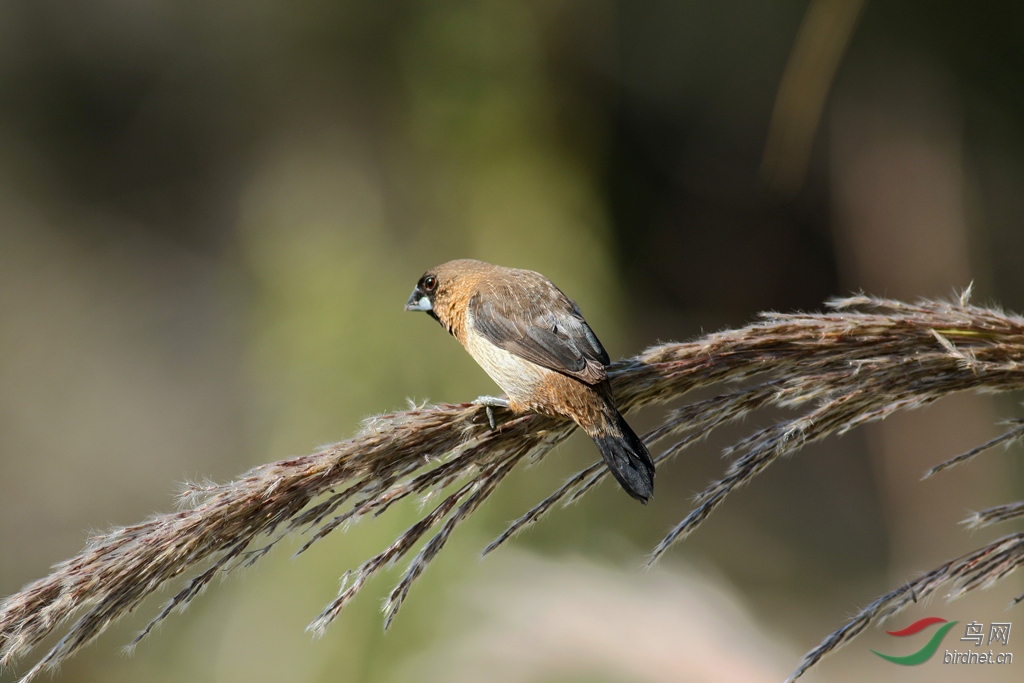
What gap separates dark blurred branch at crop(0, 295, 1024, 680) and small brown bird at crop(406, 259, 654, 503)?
0.28 ft

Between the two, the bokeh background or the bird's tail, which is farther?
the bokeh background

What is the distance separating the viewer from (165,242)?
240 inches

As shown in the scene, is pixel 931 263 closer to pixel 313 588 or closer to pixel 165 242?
pixel 313 588

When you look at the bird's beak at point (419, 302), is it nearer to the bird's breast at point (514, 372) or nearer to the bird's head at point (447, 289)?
the bird's head at point (447, 289)

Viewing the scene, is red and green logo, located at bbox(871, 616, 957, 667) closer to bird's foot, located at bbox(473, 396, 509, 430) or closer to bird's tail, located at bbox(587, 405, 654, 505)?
bird's tail, located at bbox(587, 405, 654, 505)

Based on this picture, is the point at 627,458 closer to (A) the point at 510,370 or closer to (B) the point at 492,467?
(B) the point at 492,467

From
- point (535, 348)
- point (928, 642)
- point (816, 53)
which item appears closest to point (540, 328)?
point (535, 348)

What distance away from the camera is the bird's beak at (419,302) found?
99.3 inches

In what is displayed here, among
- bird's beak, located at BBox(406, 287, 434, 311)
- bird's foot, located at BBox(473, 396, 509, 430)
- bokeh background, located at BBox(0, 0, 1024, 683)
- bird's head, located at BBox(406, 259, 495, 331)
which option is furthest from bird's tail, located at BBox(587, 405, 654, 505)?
bokeh background, located at BBox(0, 0, 1024, 683)

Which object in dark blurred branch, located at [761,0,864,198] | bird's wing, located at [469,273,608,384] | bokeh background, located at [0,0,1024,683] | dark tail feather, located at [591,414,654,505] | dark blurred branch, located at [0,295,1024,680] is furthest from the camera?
bokeh background, located at [0,0,1024,683]

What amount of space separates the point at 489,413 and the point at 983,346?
38.2 inches

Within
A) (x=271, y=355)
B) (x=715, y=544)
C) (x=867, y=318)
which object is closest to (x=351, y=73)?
(x=271, y=355)

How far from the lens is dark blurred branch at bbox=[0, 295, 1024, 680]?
4.29ft

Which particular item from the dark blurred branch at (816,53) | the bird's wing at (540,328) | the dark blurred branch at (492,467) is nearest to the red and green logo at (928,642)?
the dark blurred branch at (492,467)
